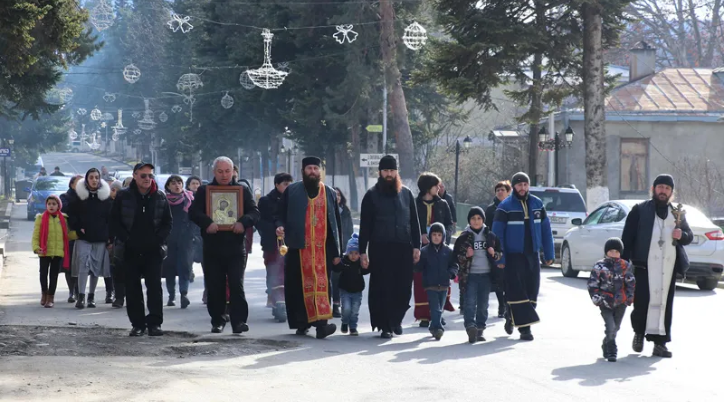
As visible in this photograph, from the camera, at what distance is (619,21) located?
31.0 m

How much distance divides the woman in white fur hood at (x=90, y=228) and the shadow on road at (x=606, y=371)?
26.2 ft

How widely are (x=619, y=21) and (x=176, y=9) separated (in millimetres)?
50755

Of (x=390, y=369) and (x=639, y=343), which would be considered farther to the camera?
(x=639, y=343)

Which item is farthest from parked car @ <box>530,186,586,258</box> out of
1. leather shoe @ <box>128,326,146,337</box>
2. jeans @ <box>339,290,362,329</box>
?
leather shoe @ <box>128,326,146,337</box>

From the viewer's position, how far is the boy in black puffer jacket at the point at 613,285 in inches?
454

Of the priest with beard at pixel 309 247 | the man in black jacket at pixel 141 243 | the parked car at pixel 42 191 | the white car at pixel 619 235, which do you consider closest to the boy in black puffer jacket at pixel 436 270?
the priest with beard at pixel 309 247

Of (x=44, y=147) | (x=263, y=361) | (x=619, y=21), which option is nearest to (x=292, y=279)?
(x=263, y=361)

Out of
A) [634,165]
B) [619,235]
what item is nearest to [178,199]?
[619,235]

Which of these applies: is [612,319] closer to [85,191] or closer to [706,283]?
[85,191]

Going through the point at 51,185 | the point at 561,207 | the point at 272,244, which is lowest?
the point at 272,244

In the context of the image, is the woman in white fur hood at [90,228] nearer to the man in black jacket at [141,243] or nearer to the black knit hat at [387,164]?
the man in black jacket at [141,243]

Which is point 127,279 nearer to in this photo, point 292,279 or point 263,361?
point 292,279

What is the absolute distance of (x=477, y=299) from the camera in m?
13.1

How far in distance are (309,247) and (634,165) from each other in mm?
34478
